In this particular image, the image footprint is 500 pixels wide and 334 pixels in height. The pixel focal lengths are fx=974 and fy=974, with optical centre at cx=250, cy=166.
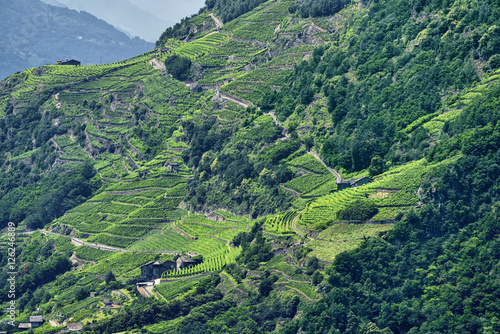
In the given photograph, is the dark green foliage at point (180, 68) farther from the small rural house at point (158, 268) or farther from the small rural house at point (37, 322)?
the small rural house at point (37, 322)

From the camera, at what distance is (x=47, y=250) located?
104 m

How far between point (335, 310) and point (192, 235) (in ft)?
90.3

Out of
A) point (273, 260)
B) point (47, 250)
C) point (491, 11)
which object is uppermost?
point (491, 11)

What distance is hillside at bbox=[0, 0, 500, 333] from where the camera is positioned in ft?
227

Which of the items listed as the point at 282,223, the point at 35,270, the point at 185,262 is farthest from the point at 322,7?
the point at 35,270

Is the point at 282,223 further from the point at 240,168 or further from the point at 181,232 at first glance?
the point at 240,168

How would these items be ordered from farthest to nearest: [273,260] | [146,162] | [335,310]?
[146,162] < [273,260] < [335,310]

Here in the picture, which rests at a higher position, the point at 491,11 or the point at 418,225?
the point at 491,11

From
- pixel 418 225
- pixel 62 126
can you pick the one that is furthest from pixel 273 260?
pixel 62 126

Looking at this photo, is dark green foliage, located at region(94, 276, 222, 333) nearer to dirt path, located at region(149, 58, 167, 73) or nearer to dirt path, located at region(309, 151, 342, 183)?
dirt path, located at region(309, 151, 342, 183)

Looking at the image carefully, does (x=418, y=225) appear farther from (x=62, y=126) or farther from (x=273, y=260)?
(x=62, y=126)

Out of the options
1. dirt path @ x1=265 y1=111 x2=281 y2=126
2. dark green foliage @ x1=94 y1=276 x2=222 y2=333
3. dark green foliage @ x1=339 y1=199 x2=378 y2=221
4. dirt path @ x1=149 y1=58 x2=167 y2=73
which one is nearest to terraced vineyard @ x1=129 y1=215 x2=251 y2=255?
dark green foliage @ x1=94 y1=276 x2=222 y2=333

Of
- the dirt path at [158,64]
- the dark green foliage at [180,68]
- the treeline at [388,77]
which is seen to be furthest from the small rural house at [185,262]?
the dirt path at [158,64]

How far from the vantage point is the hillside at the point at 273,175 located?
69312 millimetres
